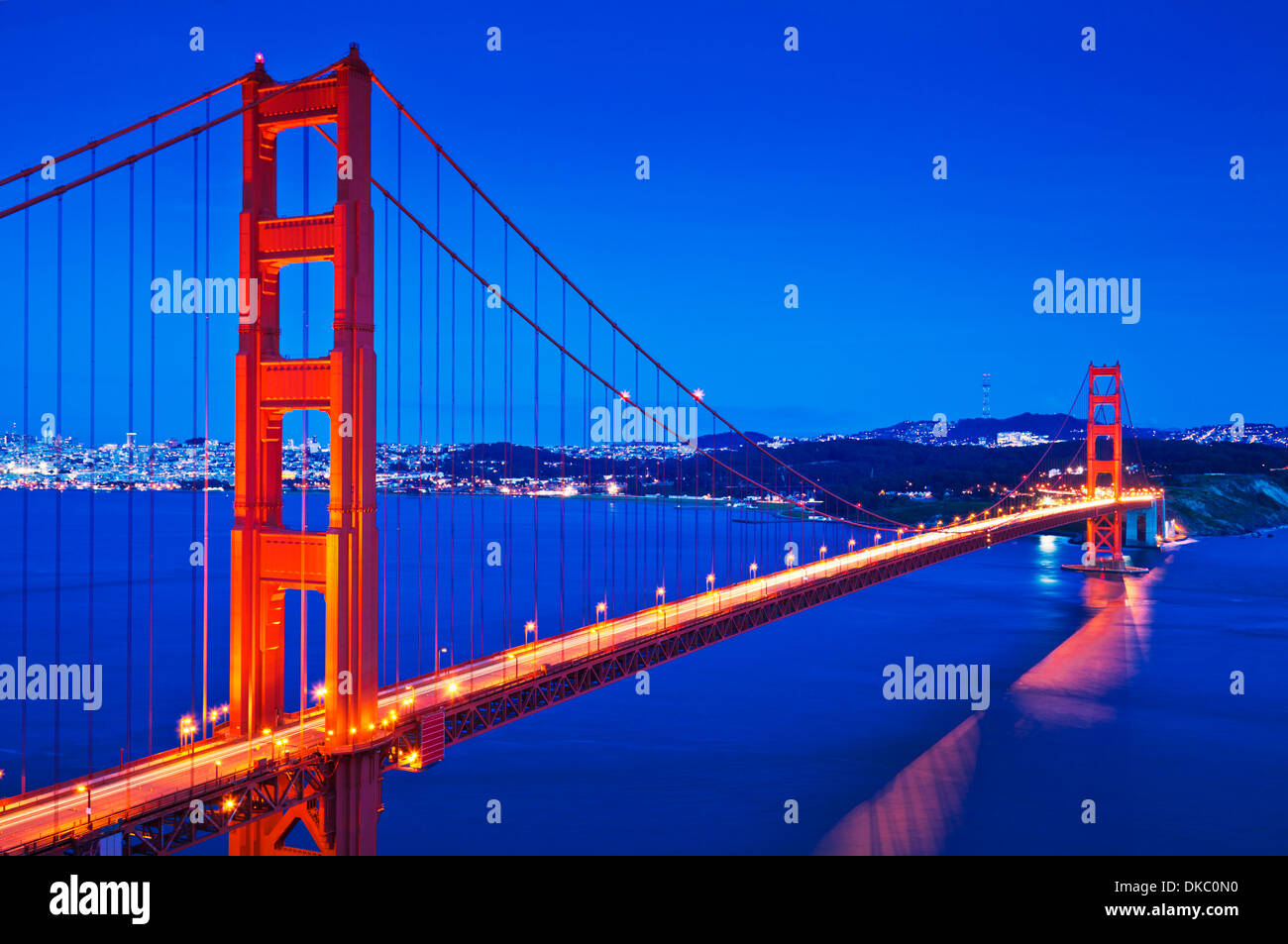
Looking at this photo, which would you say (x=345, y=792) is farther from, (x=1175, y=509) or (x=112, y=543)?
(x=1175, y=509)

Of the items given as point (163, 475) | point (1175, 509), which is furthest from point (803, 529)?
point (163, 475)

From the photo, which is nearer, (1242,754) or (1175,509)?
(1242,754)
